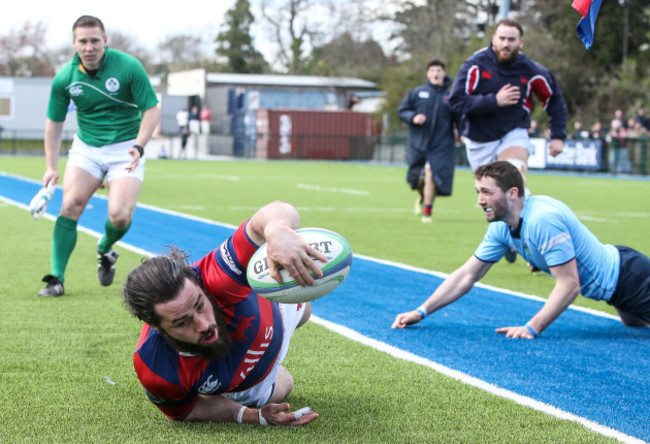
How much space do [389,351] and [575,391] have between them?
1191 millimetres

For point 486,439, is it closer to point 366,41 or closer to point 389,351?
point 389,351

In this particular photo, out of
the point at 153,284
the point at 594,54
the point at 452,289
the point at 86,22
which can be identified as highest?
the point at 594,54

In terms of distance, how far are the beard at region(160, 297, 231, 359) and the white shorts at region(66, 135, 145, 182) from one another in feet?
13.0

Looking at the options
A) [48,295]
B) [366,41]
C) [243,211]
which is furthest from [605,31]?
[48,295]

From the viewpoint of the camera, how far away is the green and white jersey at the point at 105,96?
746cm

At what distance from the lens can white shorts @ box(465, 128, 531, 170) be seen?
9.41 metres

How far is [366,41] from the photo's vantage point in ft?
198

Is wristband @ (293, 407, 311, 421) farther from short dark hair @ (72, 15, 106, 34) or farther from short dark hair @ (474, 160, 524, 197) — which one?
short dark hair @ (72, 15, 106, 34)

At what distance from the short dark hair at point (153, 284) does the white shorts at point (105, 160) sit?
4.12 metres

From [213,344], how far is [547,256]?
286cm

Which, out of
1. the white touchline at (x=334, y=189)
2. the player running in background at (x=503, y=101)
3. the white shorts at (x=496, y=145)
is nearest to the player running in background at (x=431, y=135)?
the white shorts at (x=496, y=145)

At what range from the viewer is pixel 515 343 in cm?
581

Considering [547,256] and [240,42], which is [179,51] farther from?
[547,256]

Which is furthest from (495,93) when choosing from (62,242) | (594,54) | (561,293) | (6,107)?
(6,107)
